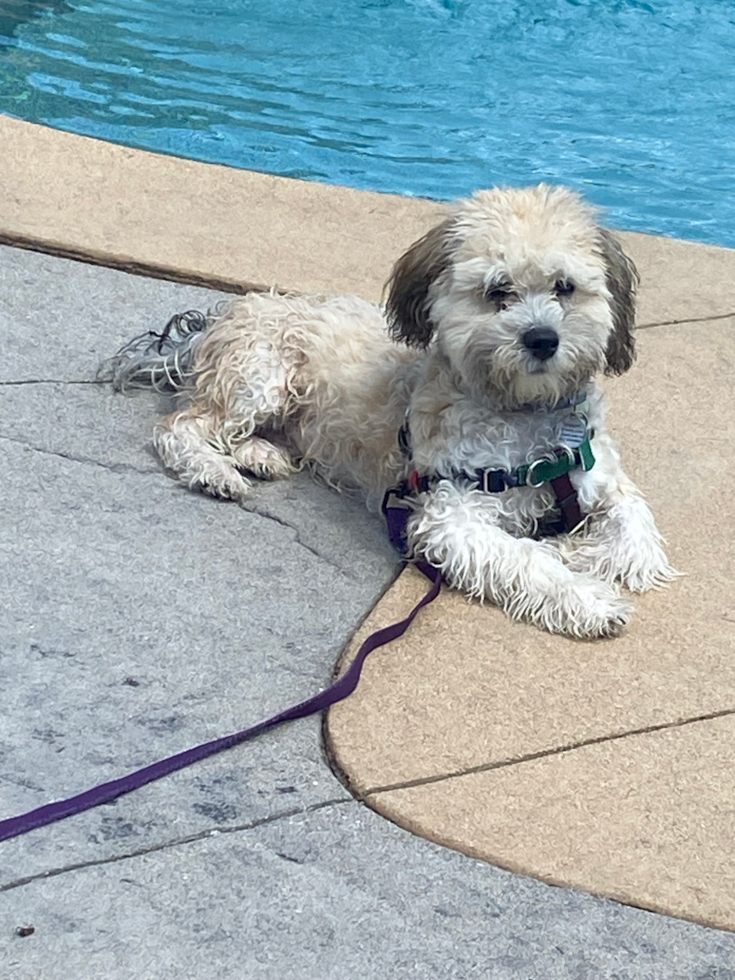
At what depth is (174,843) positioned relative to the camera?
134 inches

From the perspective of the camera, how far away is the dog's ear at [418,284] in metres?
4.59

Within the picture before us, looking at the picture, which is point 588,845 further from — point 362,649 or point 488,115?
point 488,115

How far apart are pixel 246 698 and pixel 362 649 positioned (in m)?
0.38

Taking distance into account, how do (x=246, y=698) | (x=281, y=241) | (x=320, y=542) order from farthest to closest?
(x=281, y=241), (x=320, y=542), (x=246, y=698)

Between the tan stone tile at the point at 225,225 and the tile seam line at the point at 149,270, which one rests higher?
the tan stone tile at the point at 225,225

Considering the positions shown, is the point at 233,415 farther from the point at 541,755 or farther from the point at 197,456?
the point at 541,755

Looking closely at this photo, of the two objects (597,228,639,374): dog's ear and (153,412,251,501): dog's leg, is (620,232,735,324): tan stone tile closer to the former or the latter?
(597,228,639,374): dog's ear

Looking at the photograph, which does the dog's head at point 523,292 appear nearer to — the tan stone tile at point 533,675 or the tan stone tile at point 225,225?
the tan stone tile at point 533,675

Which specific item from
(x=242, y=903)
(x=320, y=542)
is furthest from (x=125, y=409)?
(x=242, y=903)

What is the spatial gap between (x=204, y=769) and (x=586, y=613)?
53.9 inches

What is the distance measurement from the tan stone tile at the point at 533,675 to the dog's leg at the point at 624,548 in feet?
0.25

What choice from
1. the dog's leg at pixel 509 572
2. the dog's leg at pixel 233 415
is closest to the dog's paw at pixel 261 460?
the dog's leg at pixel 233 415

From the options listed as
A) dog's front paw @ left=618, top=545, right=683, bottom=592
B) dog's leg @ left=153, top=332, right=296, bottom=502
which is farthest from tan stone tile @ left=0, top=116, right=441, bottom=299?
dog's front paw @ left=618, top=545, right=683, bottom=592

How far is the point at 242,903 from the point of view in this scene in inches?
127
